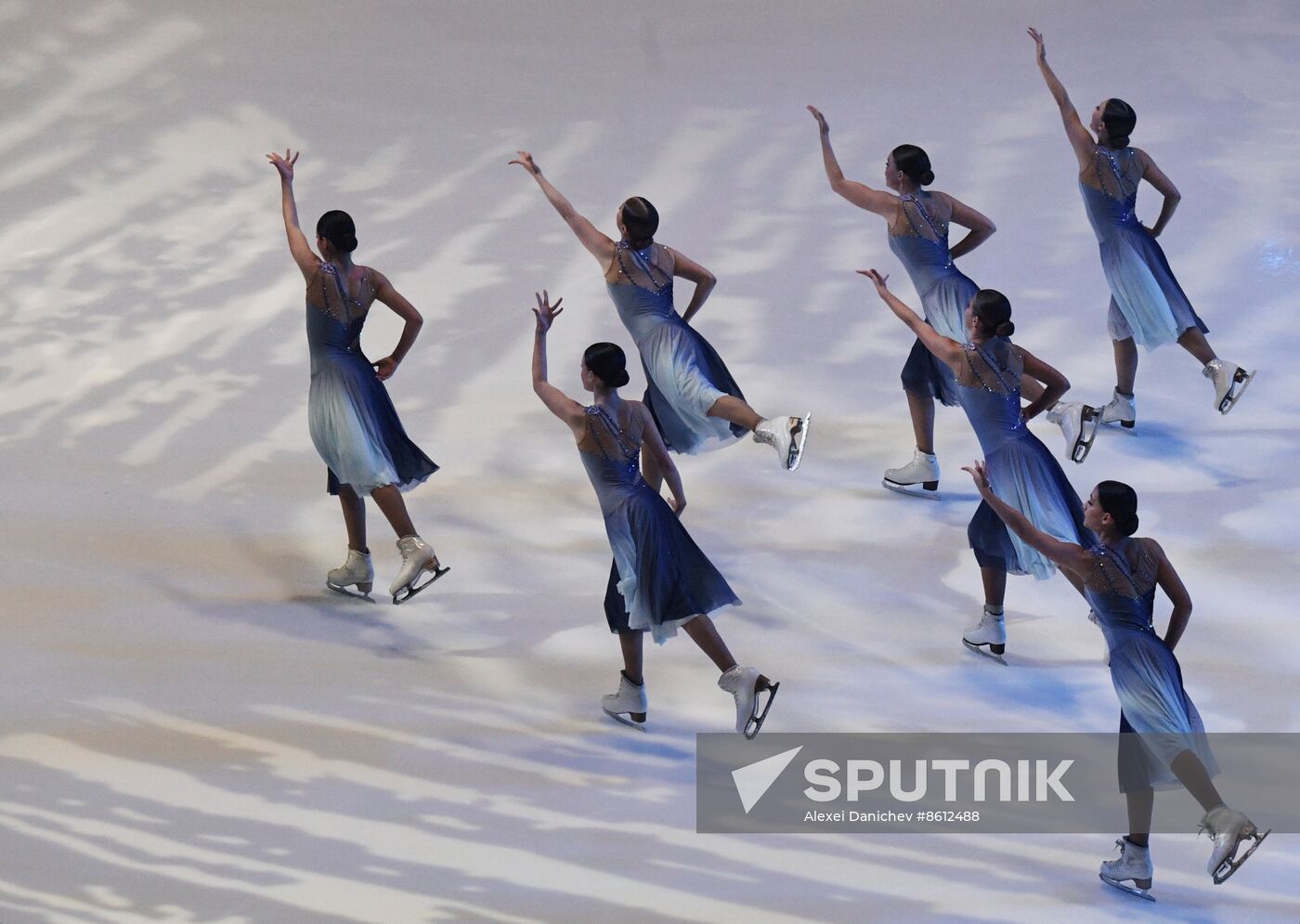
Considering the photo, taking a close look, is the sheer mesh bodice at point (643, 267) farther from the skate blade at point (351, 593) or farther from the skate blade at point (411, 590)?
the skate blade at point (351, 593)

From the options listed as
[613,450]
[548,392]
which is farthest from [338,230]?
[613,450]

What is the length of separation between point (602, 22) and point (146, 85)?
2.84 meters

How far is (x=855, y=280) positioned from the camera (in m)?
8.80

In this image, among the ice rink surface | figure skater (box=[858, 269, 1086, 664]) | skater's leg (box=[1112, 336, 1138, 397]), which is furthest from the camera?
skater's leg (box=[1112, 336, 1138, 397])

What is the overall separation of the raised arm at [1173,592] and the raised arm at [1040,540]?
18 cm

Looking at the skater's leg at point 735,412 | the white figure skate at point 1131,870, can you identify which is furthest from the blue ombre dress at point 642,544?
the white figure skate at point 1131,870

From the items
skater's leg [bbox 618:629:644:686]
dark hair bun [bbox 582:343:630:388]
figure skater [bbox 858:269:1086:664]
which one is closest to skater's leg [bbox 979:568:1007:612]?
figure skater [bbox 858:269:1086:664]

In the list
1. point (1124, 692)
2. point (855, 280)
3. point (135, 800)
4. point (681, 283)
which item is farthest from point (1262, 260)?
point (135, 800)

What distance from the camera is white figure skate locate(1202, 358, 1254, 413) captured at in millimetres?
6992

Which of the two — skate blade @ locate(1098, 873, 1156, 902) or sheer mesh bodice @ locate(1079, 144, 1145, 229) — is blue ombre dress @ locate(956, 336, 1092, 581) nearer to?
skate blade @ locate(1098, 873, 1156, 902)

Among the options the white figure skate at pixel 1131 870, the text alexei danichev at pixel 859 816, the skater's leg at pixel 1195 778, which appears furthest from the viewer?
the text alexei danichev at pixel 859 816

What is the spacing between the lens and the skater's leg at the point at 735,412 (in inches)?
233

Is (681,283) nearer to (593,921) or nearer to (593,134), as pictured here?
(593,134)

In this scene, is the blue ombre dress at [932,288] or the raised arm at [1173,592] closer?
the raised arm at [1173,592]
